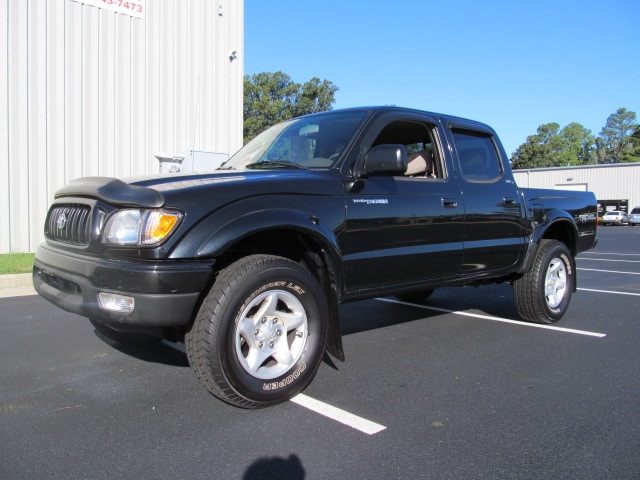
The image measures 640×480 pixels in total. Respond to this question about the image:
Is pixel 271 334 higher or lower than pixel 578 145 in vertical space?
lower

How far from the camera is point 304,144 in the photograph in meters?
4.12

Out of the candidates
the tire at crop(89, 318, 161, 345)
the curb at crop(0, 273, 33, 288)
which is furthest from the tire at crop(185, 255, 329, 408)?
the curb at crop(0, 273, 33, 288)

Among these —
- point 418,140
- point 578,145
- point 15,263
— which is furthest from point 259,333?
point 578,145

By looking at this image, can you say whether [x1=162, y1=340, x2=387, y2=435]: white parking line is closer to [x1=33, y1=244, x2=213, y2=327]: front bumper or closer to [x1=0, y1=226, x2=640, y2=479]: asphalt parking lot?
[x1=0, y1=226, x2=640, y2=479]: asphalt parking lot

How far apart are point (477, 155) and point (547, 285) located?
1.63 metres

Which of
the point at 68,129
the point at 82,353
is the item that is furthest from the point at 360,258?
the point at 68,129

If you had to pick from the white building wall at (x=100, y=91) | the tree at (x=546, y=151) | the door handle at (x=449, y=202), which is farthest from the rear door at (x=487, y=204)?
the tree at (x=546, y=151)

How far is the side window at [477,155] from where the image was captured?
4.78 metres

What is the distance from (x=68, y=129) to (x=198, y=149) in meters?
3.23

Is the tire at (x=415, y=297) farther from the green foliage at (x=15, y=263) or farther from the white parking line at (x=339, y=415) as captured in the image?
the green foliage at (x=15, y=263)

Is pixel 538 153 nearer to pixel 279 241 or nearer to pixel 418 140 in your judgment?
pixel 418 140

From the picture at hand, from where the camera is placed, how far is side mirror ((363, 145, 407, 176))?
363cm

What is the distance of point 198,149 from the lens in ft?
45.5

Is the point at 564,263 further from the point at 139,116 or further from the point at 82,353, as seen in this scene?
the point at 139,116
